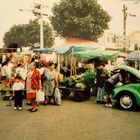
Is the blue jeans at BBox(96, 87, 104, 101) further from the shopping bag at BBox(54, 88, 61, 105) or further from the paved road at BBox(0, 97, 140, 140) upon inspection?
→ the shopping bag at BBox(54, 88, 61, 105)

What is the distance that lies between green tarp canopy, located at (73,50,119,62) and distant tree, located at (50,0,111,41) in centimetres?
3286

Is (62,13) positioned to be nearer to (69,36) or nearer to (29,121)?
(69,36)

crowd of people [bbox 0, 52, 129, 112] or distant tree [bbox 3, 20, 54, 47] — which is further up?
distant tree [bbox 3, 20, 54, 47]

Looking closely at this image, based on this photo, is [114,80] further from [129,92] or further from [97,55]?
[97,55]

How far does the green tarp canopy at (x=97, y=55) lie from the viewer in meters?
18.9

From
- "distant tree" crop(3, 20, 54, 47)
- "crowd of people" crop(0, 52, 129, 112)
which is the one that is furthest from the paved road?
"distant tree" crop(3, 20, 54, 47)

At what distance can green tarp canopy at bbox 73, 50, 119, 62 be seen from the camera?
1890cm

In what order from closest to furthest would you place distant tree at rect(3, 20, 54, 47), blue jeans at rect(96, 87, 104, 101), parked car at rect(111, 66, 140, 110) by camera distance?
1. parked car at rect(111, 66, 140, 110)
2. blue jeans at rect(96, 87, 104, 101)
3. distant tree at rect(3, 20, 54, 47)

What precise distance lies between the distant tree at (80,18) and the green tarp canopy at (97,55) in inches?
1294

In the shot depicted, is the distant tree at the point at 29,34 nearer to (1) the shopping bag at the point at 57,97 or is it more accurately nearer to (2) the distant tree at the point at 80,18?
(2) the distant tree at the point at 80,18

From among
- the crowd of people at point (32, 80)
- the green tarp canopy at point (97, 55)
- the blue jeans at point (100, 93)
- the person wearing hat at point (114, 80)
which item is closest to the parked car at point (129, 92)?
the person wearing hat at point (114, 80)

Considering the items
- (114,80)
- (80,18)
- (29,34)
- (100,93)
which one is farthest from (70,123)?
(29,34)

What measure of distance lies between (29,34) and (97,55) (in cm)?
5405

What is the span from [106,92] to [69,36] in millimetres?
40595
